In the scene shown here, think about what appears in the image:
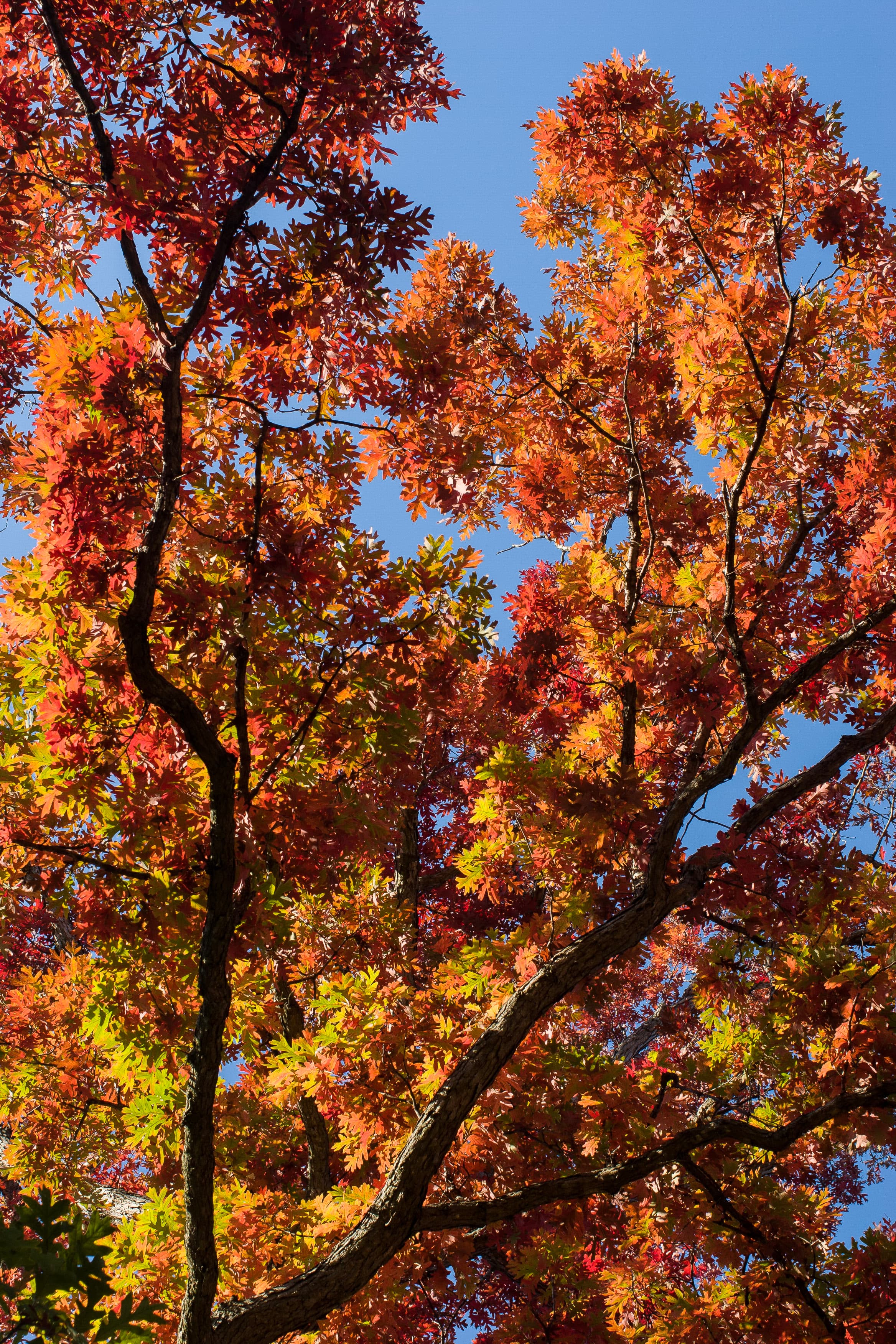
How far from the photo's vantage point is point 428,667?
4523 millimetres

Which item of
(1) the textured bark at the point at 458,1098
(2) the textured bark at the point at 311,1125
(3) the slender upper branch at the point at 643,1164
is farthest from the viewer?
(2) the textured bark at the point at 311,1125

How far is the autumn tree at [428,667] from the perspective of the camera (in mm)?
3697

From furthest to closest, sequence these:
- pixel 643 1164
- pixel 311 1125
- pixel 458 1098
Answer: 1. pixel 311 1125
2. pixel 643 1164
3. pixel 458 1098

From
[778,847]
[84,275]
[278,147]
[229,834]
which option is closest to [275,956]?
[229,834]

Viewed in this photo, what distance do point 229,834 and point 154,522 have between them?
143cm

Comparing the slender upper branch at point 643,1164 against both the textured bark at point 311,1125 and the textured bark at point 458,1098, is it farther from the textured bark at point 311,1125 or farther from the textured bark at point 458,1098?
the textured bark at point 311,1125

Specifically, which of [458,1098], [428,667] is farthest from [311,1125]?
[428,667]

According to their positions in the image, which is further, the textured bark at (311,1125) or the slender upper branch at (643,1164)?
the textured bark at (311,1125)

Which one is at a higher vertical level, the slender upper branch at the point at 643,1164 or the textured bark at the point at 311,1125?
the textured bark at the point at 311,1125

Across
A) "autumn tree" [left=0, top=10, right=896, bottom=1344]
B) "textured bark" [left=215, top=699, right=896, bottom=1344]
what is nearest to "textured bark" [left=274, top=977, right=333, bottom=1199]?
"autumn tree" [left=0, top=10, right=896, bottom=1344]

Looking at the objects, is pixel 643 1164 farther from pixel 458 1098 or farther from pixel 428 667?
pixel 428 667

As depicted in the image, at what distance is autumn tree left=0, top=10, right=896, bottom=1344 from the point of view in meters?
3.70

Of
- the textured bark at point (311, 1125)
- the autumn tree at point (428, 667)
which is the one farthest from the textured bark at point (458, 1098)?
the textured bark at point (311, 1125)

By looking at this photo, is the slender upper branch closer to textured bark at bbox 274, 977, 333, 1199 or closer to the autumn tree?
the autumn tree
